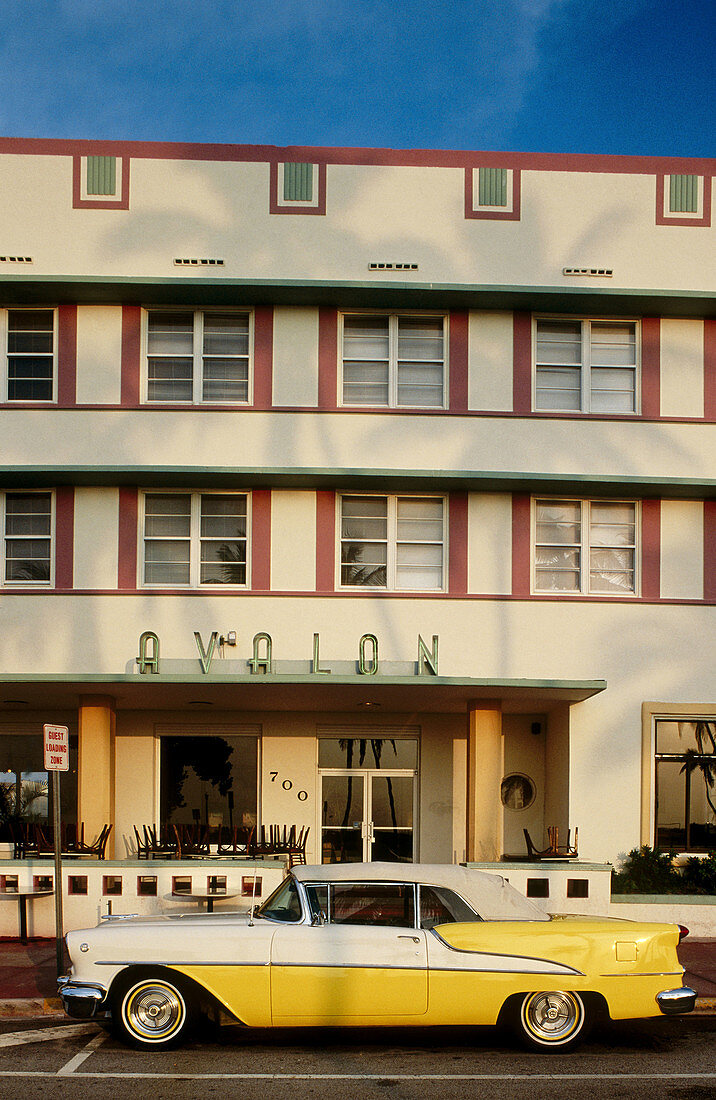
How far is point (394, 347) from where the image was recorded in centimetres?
1794

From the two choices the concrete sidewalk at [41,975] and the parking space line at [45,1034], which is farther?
the concrete sidewalk at [41,975]

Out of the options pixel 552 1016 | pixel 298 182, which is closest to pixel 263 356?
pixel 298 182

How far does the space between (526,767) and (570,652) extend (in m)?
2.56

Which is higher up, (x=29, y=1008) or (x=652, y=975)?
(x=652, y=975)

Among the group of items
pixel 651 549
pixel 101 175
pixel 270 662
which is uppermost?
pixel 101 175

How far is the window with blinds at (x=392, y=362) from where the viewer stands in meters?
17.9

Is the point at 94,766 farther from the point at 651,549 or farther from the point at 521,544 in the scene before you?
the point at 651,549

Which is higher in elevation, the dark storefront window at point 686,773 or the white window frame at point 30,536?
the white window frame at point 30,536

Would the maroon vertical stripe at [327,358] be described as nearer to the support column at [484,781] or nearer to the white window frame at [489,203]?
the white window frame at [489,203]

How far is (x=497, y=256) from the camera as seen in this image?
17.9 m

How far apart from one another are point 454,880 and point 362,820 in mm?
9023

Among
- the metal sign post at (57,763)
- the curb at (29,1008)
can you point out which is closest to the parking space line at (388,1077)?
the curb at (29,1008)

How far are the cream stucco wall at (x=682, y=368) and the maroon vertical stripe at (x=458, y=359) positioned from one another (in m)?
3.11

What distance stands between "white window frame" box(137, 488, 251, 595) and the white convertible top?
795 centimetres
